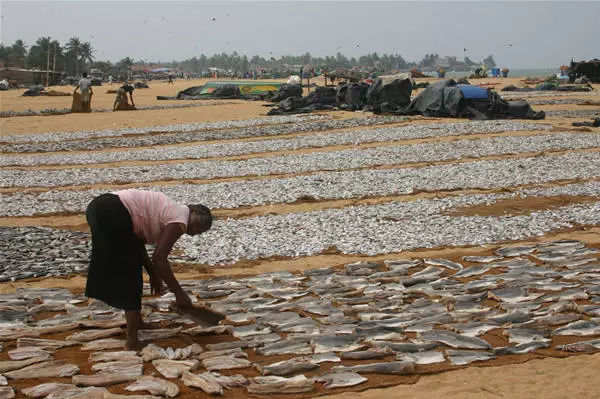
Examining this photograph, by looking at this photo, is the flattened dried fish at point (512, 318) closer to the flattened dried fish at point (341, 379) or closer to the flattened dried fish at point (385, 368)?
the flattened dried fish at point (385, 368)

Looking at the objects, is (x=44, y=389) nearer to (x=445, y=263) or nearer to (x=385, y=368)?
(x=385, y=368)

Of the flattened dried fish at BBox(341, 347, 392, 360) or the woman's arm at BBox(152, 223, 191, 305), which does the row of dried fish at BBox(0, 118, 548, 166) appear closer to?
the woman's arm at BBox(152, 223, 191, 305)

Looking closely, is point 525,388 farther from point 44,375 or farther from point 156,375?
point 44,375

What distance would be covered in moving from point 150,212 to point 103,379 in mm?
1437

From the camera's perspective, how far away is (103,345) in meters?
5.98

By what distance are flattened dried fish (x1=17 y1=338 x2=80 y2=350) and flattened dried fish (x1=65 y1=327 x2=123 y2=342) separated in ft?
0.31

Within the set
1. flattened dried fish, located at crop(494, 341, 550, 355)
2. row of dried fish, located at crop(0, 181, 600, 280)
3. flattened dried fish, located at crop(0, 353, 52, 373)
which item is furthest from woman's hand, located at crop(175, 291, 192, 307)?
row of dried fish, located at crop(0, 181, 600, 280)

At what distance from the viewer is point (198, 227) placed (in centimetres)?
571

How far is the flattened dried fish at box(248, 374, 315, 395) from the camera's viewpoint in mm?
5121

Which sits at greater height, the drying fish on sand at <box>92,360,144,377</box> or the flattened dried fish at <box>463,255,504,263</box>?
the flattened dried fish at <box>463,255,504,263</box>

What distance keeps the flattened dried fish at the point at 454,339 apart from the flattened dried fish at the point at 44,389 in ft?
10.6

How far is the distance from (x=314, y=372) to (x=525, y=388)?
1.72 meters

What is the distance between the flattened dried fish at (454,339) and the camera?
5.98m

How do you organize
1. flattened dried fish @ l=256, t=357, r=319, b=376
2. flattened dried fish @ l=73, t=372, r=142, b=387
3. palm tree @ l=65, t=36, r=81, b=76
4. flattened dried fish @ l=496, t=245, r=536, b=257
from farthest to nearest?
1. palm tree @ l=65, t=36, r=81, b=76
2. flattened dried fish @ l=496, t=245, r=536, b=257
3. flattened dried fish @ l=256, t=357, r=319, b=376
4. flattened dried fish @ l=73, t=372, r=142, b=387
